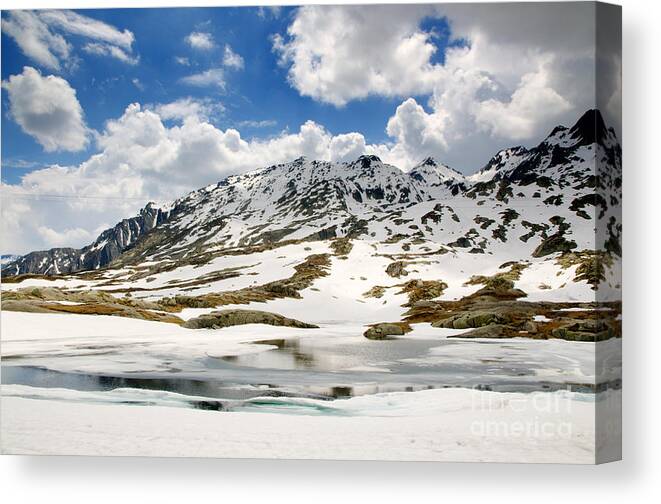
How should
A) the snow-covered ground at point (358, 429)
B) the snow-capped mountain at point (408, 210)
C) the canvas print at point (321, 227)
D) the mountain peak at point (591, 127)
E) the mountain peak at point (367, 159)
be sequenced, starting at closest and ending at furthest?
the mountain peak at point (591, 127)
the snow-covered ground at point (358, 429)
the canvas print at point (321, 227)
the snow-capped mountain at point (408, 210)
the mountain peak at point (367, 159)

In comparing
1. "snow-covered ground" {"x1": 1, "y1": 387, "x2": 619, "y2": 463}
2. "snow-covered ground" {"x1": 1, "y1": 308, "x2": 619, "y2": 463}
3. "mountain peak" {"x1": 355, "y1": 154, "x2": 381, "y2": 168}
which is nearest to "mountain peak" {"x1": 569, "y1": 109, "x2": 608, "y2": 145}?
"snow-covered ground" {"x1": 1, "y1": 308, "x2": 619, "y2": 463}

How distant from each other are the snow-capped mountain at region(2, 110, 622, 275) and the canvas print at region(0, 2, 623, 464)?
0.34 ft

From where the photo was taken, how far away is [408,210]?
15.1m

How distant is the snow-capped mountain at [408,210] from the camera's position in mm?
9398

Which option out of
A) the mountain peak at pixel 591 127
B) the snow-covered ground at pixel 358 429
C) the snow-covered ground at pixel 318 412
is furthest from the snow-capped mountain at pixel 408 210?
the snow-covered ground at pixel 358 429

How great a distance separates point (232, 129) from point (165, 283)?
15.9ft

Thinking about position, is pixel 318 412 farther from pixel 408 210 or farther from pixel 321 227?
pixel 408 210

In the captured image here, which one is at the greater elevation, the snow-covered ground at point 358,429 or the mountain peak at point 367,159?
the mountain peak at point 367,159

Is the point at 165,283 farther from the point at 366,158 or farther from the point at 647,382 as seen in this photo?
the point at 647,382

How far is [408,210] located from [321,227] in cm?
Answer: 402

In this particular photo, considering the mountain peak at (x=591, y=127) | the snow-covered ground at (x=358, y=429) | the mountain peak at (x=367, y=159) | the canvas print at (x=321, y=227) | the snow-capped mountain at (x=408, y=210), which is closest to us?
the mountain peak at (x=591, y=127)

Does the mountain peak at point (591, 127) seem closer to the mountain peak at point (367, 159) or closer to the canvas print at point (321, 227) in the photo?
the canvas print at point (321, 227)

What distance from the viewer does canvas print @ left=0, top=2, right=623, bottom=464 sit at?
902 centimetres

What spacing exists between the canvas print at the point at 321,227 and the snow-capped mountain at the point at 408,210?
104 mm
